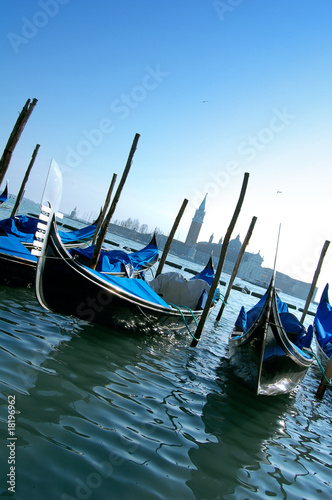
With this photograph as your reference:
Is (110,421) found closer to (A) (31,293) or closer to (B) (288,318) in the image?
(A) (31,293)

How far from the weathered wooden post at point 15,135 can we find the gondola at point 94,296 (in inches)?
155

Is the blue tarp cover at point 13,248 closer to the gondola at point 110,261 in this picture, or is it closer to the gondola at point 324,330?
the gondola at point 110,261

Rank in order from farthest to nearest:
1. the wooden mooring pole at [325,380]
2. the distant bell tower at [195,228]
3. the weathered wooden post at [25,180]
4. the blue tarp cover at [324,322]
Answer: the distant bell tower at [195,228]
the weathered wooden post at [25,180]
the blue tarp cover at [324,322]
the wooden mooring pole at [325,380]

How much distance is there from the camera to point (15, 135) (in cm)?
753

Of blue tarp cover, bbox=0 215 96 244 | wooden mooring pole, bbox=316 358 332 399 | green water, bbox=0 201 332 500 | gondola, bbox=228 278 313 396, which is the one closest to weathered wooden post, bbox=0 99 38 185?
blue tarp cover, bbox=0 215 96 244

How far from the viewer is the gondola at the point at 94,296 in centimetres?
412

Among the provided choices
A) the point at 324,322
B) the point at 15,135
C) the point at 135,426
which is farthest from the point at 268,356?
the point at 15,135

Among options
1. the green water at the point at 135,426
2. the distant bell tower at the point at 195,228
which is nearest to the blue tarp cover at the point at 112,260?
the green water at the point at 135,426

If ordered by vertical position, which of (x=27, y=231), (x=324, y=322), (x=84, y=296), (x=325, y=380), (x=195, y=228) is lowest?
(x=325, y=380)

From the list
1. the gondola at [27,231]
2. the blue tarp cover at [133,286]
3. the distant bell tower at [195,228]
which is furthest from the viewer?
the distant bell tower at [195,228]

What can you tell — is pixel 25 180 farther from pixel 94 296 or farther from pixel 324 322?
pixel 324 322

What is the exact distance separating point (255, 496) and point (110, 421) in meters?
1.13

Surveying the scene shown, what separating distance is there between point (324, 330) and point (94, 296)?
5416 millimetres

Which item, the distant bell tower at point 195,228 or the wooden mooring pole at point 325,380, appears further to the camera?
the distant bell tower at point 195,228
